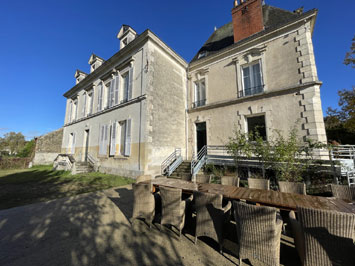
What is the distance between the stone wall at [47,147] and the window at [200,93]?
16220 millimetres

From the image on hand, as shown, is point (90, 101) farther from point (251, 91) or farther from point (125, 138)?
point (251, 91)

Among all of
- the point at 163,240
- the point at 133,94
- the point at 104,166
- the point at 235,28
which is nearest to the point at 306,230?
the point at 163,240

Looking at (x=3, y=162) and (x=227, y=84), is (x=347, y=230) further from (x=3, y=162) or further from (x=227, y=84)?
(x=3, y=162)

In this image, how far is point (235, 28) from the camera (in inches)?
352

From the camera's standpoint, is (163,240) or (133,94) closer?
(163,240)

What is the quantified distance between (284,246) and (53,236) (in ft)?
13.3

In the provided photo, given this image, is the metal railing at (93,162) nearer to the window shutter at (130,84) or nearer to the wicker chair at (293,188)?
the window shutter at (130,84)

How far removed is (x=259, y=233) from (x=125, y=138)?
7778 mm

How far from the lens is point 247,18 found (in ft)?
28.0

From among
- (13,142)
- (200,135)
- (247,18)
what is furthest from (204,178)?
(13,142)

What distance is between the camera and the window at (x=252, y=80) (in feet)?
25.2

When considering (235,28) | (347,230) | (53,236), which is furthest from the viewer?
(235,28)

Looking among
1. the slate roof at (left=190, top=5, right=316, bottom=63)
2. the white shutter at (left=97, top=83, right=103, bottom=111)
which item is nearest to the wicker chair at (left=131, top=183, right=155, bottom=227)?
the slate roof at (left=190, top=5, right=316, bottom=63)

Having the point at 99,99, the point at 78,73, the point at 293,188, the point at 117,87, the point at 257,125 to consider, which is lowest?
the point at 293,188
